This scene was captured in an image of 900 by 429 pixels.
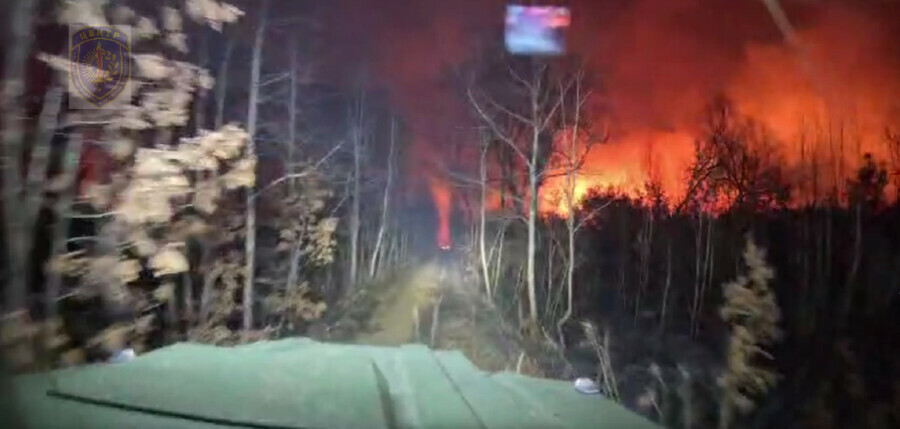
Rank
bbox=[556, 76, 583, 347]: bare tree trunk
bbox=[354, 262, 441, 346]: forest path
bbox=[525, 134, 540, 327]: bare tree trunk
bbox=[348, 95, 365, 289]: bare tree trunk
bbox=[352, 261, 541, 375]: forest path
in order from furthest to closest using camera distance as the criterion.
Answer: bbox=[348, 95, 365, 289]: bare tree trunk → bbox=[525, 134, 540, 327]: bare tree trunk → bbox=[556, 76, 583, 347]: bare tree trunk → bbox=[354, 262, 441, 346]: forest path → bbox=[352, 261, 541, 375]: forest path

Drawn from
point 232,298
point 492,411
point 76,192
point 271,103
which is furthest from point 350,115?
point 492,411

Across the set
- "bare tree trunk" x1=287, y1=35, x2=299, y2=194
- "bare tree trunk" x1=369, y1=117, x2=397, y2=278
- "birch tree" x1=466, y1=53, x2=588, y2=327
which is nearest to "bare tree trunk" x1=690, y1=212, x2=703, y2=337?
"birch tree" x1=466, y1=53, x2=588, y2=327

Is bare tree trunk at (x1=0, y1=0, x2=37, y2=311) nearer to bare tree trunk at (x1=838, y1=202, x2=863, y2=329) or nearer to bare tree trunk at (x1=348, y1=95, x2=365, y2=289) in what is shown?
bare tree trunk at (x1=348, y1=95, x2=365, y2=289)

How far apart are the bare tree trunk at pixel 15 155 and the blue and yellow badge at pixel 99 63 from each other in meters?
0.48

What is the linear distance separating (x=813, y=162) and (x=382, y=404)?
33.8 metres

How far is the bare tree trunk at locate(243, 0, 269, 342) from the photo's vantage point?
21.5m

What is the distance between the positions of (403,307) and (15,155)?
28404mm

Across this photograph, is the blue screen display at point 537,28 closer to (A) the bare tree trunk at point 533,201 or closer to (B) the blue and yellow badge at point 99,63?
(B) the blue and yellow badge at point 99,63

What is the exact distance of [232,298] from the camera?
2189cm

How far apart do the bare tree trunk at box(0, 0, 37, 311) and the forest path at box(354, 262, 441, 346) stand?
14423mm

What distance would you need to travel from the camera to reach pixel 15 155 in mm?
7691

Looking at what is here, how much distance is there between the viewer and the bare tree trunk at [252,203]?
21.5 meters

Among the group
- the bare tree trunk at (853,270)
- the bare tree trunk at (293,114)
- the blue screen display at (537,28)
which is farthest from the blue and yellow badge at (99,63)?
the bare tree trunk at (853,270)

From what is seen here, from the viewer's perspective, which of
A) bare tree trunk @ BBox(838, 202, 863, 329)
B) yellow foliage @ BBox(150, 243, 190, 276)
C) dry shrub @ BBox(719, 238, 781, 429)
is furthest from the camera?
bare tree trunk @ BBox(838, 202, 863, 329)
